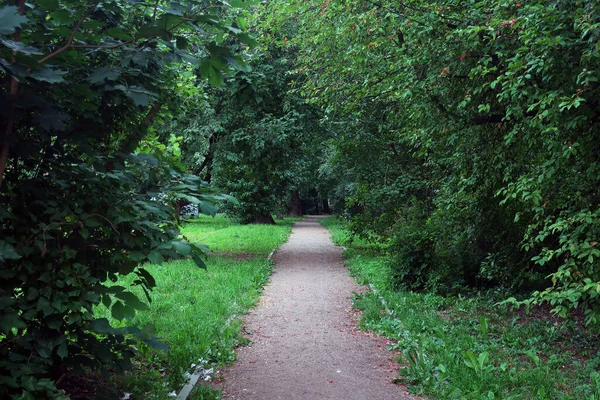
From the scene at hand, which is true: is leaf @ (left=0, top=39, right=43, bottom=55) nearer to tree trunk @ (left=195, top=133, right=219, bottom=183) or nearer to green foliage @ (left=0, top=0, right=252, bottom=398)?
green foliage @ (left=0, top=0, right=252, bottom=398)

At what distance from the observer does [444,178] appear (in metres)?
10.6

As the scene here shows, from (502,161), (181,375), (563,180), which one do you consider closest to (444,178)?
(502,161)

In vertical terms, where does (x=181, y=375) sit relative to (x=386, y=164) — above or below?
below

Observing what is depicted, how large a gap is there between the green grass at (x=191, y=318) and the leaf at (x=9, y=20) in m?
2.16

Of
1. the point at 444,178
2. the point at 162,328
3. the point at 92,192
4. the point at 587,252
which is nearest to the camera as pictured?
the point at 92,192

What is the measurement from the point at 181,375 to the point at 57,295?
2.40 metres

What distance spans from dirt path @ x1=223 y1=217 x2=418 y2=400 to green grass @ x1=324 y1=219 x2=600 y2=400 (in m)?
0.35

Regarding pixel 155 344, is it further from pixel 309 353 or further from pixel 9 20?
pixel 309 353

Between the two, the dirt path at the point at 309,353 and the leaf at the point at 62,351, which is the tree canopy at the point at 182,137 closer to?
the leaf at the point at 62,351

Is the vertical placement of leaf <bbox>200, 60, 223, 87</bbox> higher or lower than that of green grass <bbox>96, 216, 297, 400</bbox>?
higher

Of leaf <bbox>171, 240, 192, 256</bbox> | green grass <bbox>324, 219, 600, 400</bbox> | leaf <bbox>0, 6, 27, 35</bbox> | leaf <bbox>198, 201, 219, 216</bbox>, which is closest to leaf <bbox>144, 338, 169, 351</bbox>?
leaf <bbox>171, 240, 192, 256</bbox>

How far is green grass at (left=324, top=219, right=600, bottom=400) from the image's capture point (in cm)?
500

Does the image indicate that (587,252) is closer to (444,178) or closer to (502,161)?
(502,161)

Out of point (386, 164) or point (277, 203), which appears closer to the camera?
point (386, 164)
